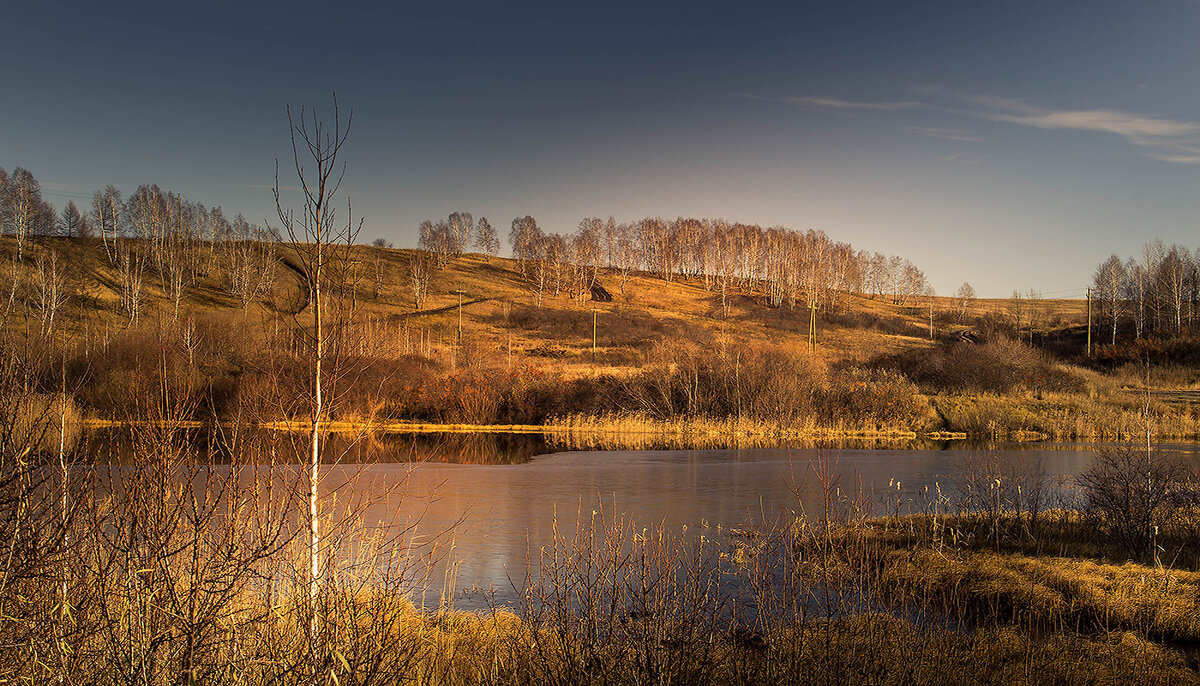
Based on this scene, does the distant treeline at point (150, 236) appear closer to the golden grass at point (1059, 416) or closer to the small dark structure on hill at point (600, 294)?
A: the small dark structure on hill at point (600, 294)

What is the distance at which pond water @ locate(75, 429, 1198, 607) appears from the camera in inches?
476

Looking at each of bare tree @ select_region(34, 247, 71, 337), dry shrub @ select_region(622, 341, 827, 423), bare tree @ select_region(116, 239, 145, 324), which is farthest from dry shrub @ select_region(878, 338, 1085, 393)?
bare tree @ select_region(116, 239, 145, 324)

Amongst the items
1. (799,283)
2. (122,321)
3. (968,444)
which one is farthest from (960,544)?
(799,283)

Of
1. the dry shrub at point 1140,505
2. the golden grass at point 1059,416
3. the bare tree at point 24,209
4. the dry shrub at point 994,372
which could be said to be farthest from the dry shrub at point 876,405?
the bare tree at point 24,209

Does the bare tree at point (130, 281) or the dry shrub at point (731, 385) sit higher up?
the bare tree at point (130, 281)

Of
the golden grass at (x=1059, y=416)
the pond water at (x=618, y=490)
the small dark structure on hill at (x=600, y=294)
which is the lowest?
the pond water at (x=618, y=490)

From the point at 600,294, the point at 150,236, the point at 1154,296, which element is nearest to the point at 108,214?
the point at 150,236

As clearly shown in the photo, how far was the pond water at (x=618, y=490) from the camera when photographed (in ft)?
39.7

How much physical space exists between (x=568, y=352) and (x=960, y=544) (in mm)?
47436

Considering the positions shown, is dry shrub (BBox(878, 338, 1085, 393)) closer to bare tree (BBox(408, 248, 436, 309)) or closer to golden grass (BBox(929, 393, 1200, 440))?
golden grass (BBox(929, 393, 1200, 440))

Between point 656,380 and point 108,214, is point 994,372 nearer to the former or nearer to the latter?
point 656,380

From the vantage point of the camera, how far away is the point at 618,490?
1964 centimetres

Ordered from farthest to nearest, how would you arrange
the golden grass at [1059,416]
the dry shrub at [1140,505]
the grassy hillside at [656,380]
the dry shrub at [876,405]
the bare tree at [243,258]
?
the bare tree at [243,258] → the dry shrub at [876,405] → the grassy hillside at [656,380] → the golden grass at [1059,416] → the dry shrub at [1140,505]

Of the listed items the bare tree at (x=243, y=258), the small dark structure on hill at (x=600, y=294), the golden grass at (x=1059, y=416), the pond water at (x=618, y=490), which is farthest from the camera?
the small dark structure on hill at (x=600, y=294)
